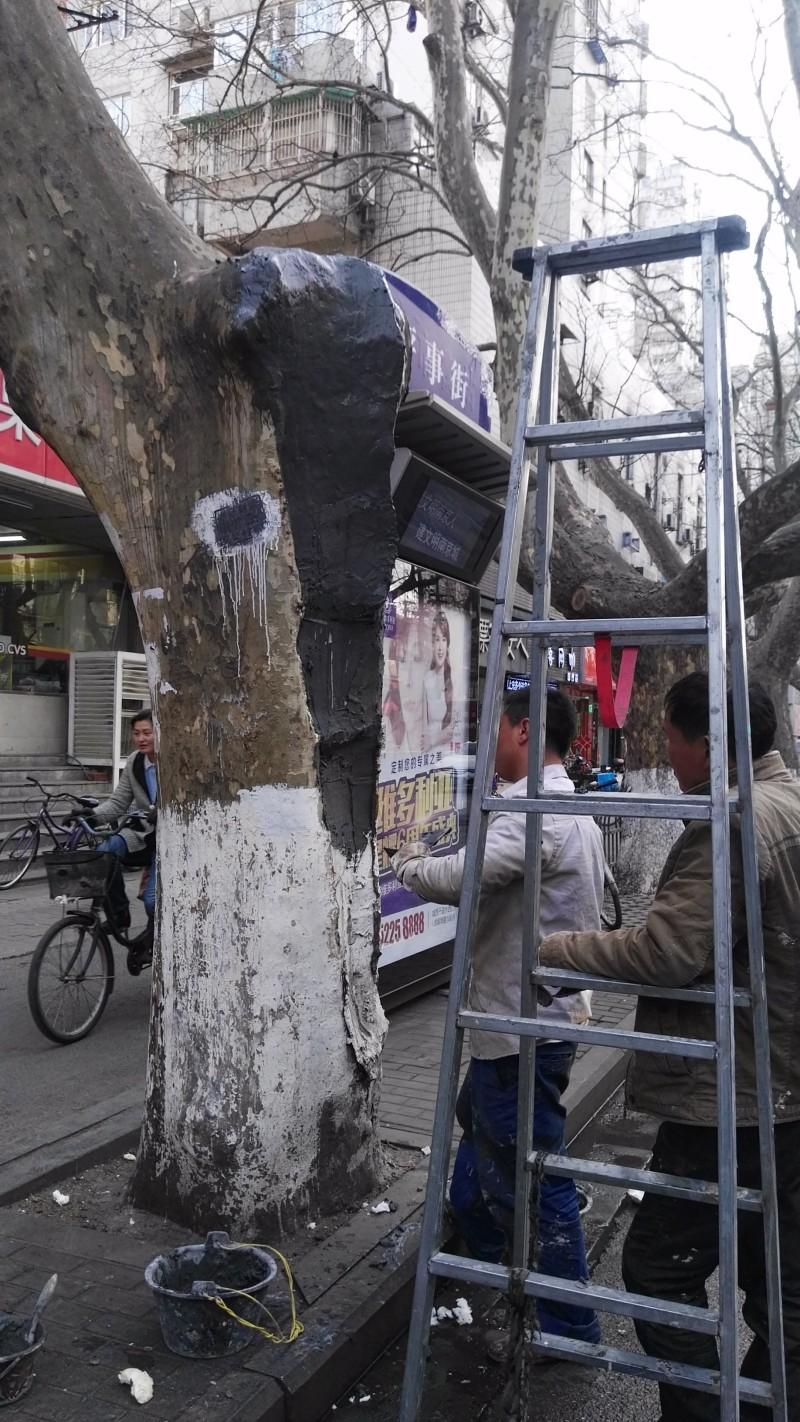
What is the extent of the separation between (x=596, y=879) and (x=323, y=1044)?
3.54ft

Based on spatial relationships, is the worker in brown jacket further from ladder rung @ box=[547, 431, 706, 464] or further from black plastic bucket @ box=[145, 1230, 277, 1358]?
black plastic bucket @ box=[145, 1230, 277, 1358]

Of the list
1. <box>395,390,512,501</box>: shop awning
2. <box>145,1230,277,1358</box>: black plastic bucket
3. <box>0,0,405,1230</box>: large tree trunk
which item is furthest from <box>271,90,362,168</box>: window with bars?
<box>145,1230,277,1358</box>: black plastic bucket

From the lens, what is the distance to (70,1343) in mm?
3029

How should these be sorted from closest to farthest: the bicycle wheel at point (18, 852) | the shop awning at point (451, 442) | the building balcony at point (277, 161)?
the shop awning at point (451, 442), the bicycle wheel at point (18, 852), the building balcony at point (277, 161)

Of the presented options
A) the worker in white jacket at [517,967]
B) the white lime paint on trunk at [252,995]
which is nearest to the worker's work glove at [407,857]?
the worker in white jacket at [517,967]

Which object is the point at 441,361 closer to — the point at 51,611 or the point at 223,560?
the point at 223,560

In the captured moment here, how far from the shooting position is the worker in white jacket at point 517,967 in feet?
10.4

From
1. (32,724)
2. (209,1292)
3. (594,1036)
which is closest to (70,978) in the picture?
(209,1292)

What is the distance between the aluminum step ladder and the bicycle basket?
4.22 metres

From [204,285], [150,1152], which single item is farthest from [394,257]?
[150,1152]

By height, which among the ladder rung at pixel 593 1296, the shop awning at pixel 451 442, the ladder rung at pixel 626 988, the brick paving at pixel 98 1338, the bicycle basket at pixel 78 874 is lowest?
the brick paving at pixel 98 1338

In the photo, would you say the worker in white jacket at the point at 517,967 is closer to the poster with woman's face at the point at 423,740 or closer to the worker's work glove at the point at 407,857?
the worker's work glove at the point at 407,857

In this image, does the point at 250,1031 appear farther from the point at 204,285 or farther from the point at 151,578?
the point at 204,285

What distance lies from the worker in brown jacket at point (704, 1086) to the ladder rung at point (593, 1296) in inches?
11.0
